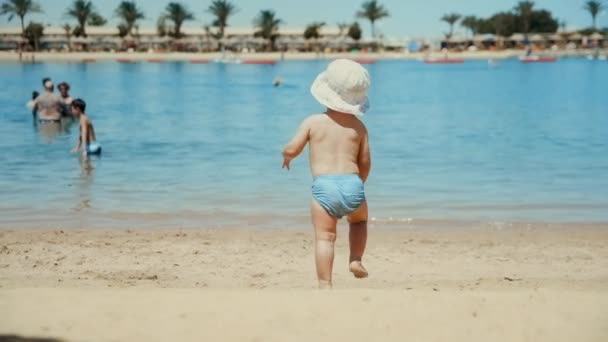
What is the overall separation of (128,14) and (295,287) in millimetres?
137189

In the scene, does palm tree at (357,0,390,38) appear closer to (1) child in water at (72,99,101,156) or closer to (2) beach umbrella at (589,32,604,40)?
(2) beach umbrella at (589,32,604,40)

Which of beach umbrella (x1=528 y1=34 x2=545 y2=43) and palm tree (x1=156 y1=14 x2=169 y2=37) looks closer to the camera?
palm tree (x1=156 y1=14 x2=169 y2=37)

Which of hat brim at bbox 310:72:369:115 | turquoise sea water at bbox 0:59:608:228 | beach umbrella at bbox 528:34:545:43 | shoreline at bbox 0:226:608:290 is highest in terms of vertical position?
beach umbrella at bbox 528:34:545:43

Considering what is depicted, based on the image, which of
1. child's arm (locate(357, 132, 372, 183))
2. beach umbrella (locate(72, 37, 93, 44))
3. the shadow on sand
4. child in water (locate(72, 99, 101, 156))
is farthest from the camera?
beach umbrella (locate(72, 37, 93, 44))

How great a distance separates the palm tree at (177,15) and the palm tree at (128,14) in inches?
194

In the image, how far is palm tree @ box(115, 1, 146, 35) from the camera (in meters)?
137

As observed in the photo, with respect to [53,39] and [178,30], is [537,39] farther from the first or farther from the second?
[53,39]

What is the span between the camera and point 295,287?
632cm

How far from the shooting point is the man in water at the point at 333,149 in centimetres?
502

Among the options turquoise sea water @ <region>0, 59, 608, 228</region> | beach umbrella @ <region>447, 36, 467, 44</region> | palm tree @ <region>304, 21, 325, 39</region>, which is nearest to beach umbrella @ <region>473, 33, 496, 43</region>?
beach umbrella @ <region>447, 36, 467, 44</region>

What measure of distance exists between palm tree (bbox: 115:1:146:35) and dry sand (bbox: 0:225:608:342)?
133553mm

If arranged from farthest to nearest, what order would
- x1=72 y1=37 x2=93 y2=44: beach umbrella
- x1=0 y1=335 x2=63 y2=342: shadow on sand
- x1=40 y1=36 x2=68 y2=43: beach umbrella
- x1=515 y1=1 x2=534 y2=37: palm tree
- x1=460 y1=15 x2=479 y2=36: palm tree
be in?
x1=460 y1=15 x2=479 y2=36: palm tree, x1=515 y1=1 x2=534 y2=37: palm tree, x1=40 y1=36 x2=68 y2=43: beach umbrella, x1=72 y1=37 x2=93 y2=44: beach umbrella, x1=0 y1=335 x2=63 y2=342: shadow on sand

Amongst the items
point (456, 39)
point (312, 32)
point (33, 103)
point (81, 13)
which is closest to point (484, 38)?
point (456, 39)

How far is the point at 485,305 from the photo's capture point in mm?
4547
